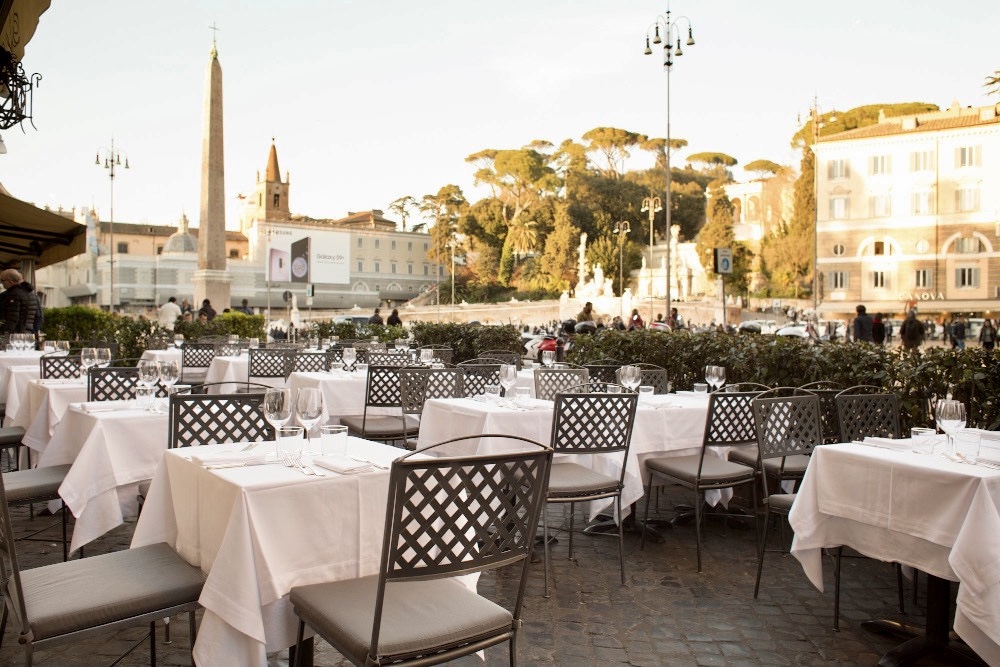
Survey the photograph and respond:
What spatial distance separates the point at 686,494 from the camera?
20.8ft

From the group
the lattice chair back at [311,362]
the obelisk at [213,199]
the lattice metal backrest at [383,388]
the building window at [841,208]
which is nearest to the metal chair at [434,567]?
the lattice metal backrest at [383,388]

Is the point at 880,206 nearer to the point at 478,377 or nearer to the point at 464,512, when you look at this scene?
the point at 478,377

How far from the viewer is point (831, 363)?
20.4 feet

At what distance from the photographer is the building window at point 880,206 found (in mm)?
47219

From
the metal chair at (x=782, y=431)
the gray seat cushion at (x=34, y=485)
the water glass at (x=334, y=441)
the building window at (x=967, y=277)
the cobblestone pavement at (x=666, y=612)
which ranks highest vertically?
the building window at (x=967, y=277)

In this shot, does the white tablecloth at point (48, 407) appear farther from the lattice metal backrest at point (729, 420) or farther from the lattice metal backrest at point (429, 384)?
the lattice metal backrest at point (729, 420)

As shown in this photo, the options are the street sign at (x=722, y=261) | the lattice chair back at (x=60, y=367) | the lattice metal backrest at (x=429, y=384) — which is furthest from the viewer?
the street sign at (x=722, y=261)

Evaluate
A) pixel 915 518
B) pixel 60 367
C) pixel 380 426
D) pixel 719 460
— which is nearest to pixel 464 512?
pixel 915 518

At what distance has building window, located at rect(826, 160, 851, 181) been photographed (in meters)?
48.2

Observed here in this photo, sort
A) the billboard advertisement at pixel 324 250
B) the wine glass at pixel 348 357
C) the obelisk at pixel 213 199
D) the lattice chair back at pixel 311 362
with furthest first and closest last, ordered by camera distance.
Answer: the billboard advertisement at pixel 324 250
the obelisk at pixel 213 199
the lattice chair back at pixel 311 362
the wine glass at pixel 348 357

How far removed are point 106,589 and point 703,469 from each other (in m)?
3.34

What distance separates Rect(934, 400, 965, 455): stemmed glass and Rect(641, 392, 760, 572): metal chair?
4.55 ft

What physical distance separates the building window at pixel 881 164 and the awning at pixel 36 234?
1825 inches

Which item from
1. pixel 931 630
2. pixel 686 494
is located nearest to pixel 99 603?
pixel 931 630
